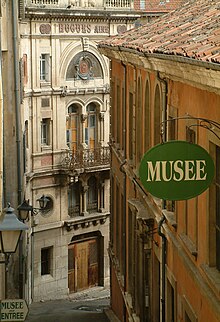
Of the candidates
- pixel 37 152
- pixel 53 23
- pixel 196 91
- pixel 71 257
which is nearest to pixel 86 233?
pixel 71 257

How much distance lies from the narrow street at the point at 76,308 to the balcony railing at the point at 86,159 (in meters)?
5.51

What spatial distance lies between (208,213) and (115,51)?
1138cm

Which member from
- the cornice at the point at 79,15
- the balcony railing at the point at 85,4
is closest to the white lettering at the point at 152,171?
the cornice at the point at 79,15

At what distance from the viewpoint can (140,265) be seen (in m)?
20.5

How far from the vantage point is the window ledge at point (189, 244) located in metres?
12.8

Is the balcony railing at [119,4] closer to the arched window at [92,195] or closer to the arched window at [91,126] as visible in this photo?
the arched window at [91,126]

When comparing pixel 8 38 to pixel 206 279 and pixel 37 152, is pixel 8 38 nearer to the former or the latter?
pixel 37 152

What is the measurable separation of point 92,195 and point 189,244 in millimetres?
29561

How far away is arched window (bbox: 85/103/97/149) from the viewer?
41875 mm

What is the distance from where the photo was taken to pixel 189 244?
1328 cm

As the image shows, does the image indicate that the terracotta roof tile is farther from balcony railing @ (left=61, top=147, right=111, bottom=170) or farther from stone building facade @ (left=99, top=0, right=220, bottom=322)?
balcony railing @ (left=61, top=147, right=111, bottom=170)

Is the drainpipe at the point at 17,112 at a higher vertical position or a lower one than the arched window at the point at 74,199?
higher

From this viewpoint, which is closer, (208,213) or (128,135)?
(208,213)

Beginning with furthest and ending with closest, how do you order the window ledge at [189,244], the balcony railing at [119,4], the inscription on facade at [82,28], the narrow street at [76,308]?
the balcony railing at [119,4] < the inscription on facade at [82,28] < the narrow street at [76,308] < the window ledge at [189,244]
